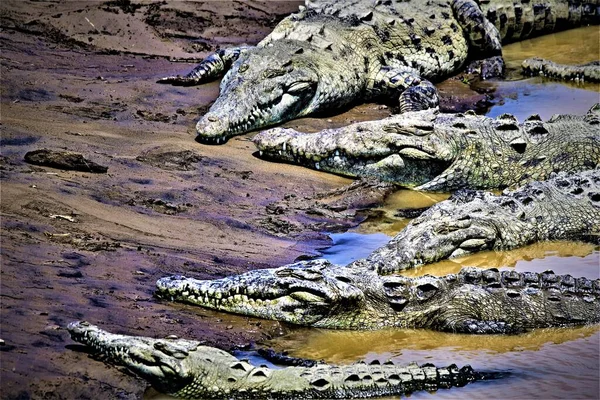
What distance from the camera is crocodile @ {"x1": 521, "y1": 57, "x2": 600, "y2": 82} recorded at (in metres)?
12.6

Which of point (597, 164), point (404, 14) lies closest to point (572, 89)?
Result: point (404, 14)

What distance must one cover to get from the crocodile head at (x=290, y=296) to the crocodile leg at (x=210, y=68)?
4846 millimetres

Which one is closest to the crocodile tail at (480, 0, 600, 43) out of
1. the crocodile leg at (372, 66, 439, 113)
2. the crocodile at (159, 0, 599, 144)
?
the crocodile at (159, 0, 599, 144)

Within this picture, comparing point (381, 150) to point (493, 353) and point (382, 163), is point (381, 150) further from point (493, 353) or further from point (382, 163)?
point (493, 353)

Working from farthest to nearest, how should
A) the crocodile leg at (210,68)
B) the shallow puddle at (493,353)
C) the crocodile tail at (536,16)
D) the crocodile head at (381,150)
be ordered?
the crocodile tail at (536,16) → the crocodile leg at (210,68) → the crocodile head at (381,150) → the shallow puddle at (493,353)

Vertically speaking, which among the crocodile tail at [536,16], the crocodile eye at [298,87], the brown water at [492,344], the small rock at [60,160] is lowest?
the brown water at [492,344]

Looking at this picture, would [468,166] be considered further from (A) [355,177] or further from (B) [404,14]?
(B) [404,14]

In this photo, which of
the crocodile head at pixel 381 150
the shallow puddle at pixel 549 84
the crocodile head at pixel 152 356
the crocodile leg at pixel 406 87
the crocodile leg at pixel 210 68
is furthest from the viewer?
the shallow puddle at pixel 549 84

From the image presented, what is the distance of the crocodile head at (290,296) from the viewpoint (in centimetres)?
678

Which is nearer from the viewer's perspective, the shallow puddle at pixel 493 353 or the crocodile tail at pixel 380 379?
the crocodile tail at pixel 380 379

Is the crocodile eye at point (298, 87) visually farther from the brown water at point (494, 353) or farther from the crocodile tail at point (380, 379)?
the crocodile tail at point (380, 379)

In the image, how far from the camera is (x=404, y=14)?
1242 cm

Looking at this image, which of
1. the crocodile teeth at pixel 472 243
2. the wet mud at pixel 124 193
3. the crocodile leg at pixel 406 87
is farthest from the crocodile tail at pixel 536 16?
the crocodile teeth at pixel 472 243

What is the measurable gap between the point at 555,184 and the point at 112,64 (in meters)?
4.97
